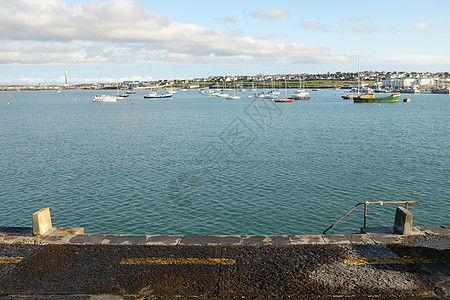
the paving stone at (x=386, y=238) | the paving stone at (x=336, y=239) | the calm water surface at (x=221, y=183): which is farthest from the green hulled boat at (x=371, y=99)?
the paving stone at (x=336, y=239)

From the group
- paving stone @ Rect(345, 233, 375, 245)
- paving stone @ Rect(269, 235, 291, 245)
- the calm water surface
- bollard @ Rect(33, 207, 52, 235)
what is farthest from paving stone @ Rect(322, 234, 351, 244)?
bollard @ Rect(33, 207, 52, 235)

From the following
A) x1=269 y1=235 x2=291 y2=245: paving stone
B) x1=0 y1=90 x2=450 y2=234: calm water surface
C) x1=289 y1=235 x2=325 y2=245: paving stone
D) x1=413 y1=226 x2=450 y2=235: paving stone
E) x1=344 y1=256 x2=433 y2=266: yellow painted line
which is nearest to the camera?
x1=344 y1=256 x2=433 y2=266: yellow painted line

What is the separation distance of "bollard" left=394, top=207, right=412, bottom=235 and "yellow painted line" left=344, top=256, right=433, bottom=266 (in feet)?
6.35

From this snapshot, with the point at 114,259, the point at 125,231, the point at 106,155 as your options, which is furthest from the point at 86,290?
the point at 106,155

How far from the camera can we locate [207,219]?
73.4ft

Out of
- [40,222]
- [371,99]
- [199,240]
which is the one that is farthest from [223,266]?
[371,99]

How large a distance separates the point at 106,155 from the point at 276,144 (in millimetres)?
23482

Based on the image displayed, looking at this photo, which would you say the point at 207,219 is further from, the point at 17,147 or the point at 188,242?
the point at 17,147

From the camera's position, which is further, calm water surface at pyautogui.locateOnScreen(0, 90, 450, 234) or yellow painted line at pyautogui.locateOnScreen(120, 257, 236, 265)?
calm water surface at pyautogui.locateOnScreen(0, 90, 450, 234)

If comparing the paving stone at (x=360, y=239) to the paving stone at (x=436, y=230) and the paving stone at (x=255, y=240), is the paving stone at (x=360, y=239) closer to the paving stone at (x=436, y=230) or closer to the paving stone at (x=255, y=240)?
the paving stone at (x=436, y=230)

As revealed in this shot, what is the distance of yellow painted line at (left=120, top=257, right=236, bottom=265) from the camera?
11227 millimetres

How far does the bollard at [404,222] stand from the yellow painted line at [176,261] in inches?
269

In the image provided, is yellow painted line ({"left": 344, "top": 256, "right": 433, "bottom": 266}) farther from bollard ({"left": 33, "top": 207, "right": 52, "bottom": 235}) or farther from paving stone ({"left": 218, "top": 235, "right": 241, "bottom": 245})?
bollard ({"left": 33, "top": 207, "right": 52, "bottom": 235})

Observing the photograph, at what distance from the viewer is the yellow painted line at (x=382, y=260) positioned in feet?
36.6
